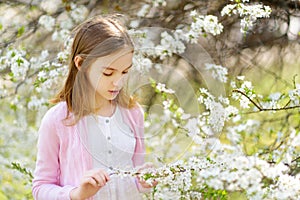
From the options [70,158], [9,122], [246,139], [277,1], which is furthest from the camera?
[9,122]

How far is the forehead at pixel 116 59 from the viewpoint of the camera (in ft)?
4.95

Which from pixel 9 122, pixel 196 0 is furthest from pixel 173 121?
pixel 9 122

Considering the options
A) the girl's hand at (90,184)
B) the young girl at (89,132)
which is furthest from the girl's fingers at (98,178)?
the young girl at (89,132)

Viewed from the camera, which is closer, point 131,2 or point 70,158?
point 70,158

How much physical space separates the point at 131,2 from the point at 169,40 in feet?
2.33

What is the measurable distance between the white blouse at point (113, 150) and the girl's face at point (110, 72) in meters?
0.09

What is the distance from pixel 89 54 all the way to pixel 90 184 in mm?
305

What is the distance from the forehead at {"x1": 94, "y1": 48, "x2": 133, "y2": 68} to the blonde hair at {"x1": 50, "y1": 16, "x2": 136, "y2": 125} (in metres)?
0.01

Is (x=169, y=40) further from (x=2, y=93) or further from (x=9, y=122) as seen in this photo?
(x=9, y=122)

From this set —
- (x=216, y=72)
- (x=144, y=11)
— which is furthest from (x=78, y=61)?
(x=144, y=11)

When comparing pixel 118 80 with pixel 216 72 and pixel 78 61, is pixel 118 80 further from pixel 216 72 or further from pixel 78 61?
pixel 216 72

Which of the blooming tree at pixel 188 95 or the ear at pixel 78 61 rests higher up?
the ear at pixel 78 61

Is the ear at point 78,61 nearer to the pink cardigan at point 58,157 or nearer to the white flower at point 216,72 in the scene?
the pink cardigan at point 58,157

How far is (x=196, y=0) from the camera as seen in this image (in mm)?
2689
